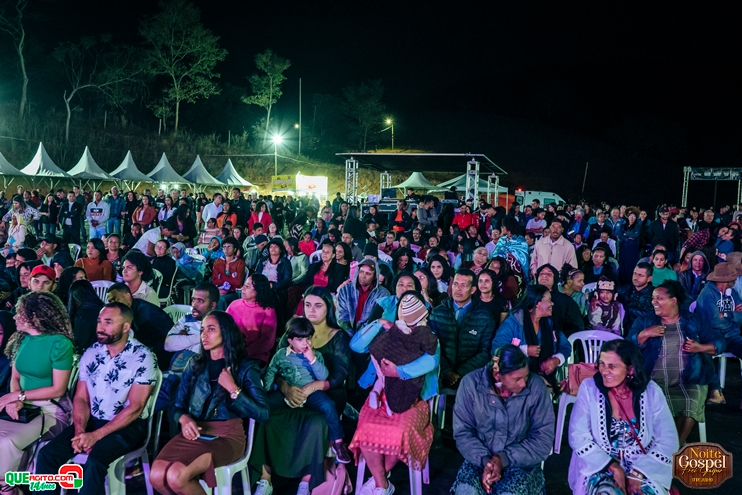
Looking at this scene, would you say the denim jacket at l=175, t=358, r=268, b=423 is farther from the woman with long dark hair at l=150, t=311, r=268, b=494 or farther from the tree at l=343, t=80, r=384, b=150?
the tree at l=343, t=80, r=384, b=150

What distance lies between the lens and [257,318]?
4.27 meters

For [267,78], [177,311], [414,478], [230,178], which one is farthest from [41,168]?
[267,78]

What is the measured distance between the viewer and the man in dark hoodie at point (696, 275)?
5.95 m

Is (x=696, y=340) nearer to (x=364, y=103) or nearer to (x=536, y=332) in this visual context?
(x=536, y=332)

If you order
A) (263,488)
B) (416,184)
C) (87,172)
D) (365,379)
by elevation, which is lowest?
(263,488)

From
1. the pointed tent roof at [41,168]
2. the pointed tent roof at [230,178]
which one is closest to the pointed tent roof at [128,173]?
the pointed tent roof at [41,168]

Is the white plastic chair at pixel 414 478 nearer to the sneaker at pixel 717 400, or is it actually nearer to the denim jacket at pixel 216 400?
the denim jacket at pixel 216 400

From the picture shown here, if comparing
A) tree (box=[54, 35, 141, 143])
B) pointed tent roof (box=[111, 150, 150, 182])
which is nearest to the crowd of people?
pointed tent roof (box=[111, 150, 150, 182])

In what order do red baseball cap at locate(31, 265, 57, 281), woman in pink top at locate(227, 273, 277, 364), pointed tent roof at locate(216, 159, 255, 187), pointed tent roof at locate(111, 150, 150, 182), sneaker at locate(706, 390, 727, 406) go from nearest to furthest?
woman in pink top at locate(227, 273, 277, 364) < red baseball cap at locate(31, 265, 57, 281) < sneaker at locate(706, 390, 727, 406) < pointed tent roof at locate(111, 150, 150, 182) < pointed tent roof at locate(216, 159, 255, 187)

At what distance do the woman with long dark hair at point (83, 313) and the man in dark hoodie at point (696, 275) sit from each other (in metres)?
5.66

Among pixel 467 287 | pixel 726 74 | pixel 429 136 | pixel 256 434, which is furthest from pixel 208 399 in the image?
pixel 726 74

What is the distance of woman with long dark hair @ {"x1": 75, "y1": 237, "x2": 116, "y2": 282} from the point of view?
6086 mm

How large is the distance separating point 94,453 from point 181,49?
3642 centimetres

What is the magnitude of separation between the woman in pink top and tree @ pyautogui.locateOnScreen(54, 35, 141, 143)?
31414 millimetres
